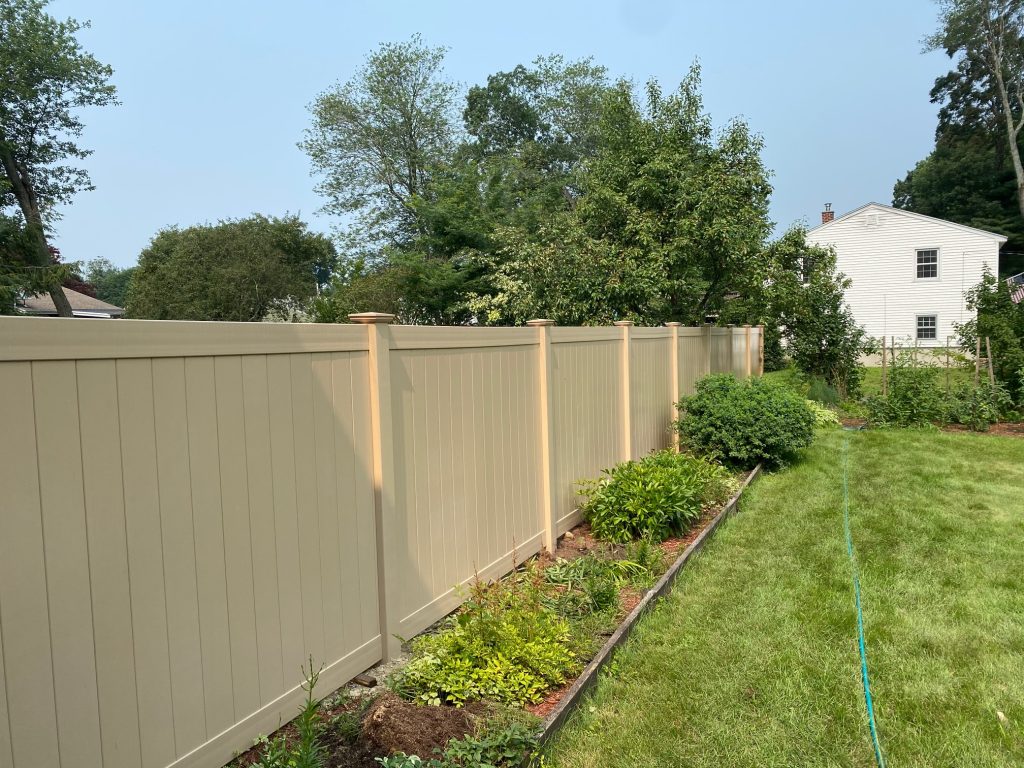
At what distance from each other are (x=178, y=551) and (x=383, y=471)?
1.21 m

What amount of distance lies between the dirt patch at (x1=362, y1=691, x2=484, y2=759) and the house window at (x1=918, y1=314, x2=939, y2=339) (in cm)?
2948

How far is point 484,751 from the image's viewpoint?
2695 mm

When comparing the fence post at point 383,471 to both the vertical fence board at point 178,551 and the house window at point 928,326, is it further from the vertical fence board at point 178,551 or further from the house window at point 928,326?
the house window at point 928,326

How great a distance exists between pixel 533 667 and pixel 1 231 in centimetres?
2605

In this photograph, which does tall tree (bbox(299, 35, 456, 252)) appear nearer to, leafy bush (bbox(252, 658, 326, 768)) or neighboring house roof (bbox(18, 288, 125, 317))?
neighboring house roof (bbox(18, 288, 125, 317))

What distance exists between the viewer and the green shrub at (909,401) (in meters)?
12.0

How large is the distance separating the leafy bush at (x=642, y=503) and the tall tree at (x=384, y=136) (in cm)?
2792

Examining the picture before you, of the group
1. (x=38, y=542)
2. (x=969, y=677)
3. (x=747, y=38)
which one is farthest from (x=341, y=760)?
(x=747, y=38)

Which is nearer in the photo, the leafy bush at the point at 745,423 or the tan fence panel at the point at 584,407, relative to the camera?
the tan fence panel at the point at 584,407

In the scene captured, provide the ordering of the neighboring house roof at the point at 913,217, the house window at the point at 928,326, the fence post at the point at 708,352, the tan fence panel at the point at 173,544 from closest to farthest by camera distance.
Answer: the tan fence panel at the point at 173,544 → the fence post at the point at 708,352 → the neighboring house roof at the point at 913,217 → the house window at the point at 928,326

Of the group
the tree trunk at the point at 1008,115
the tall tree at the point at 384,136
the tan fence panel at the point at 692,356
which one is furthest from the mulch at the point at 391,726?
the tree trunk at the point at 1008,115

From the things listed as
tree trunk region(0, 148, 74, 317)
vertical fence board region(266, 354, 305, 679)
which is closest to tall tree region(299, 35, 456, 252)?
tree trunk region(0, 148, 74, 317)

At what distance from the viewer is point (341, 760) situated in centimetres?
262

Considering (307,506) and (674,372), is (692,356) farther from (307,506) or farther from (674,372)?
(307,506)
